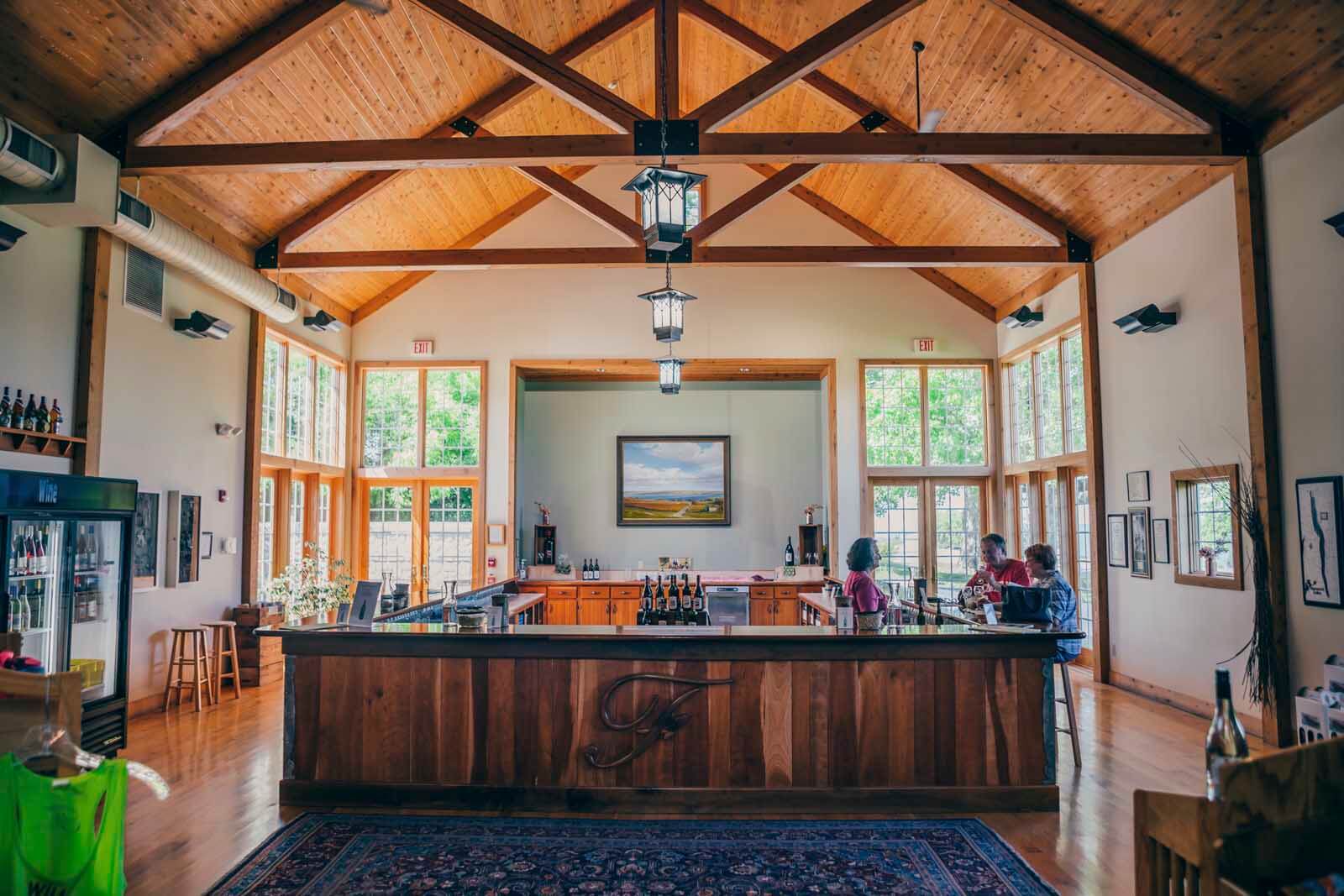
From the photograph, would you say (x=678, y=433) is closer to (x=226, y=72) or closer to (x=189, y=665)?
(x=189, y=665)

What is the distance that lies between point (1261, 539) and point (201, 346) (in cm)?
804

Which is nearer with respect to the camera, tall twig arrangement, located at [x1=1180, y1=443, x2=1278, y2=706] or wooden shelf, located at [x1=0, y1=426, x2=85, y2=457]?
wooden shelf, located at [x1=0, y1=426, x2=85, y2=457]

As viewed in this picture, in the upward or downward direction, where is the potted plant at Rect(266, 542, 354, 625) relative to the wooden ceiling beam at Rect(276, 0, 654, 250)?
downward

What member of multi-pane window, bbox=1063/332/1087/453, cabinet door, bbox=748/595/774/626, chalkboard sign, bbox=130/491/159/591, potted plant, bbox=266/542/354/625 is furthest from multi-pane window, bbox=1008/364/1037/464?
chalkboard sign, bbox=130/491/159/591

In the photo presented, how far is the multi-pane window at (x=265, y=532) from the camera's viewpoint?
8.30 metres

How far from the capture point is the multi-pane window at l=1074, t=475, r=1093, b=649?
829 cm

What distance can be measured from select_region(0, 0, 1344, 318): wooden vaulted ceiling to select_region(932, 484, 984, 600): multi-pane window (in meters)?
2.29

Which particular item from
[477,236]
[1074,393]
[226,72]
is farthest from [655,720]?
[477,236]

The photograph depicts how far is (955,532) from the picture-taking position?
404 inches

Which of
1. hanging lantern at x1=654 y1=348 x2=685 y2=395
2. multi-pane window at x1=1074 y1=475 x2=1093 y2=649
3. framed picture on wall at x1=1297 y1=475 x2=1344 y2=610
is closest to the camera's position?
framed picture on wall at x1=1297 y1=475 x2=1344 y2=610

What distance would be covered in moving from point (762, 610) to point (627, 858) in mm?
6626

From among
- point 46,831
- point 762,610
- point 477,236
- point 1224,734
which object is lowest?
point 762,610

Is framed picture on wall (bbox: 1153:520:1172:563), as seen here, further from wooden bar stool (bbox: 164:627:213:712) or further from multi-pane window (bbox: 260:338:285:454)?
multi-pane window (bbox: 260:338:285:454)

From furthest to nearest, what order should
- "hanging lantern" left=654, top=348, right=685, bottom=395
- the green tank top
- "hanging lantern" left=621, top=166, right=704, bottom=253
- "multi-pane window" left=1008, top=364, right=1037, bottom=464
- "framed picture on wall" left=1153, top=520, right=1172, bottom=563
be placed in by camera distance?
"multi-pane window" left=1008, top=364, right=1037, bottom=464, "hanging lantern" left=654, top=348, right=685, bottom=395, "framed picture on wall" left=1153, top=520, right=1172, bottom=563, "hanging lantern" left=621, top=166, right=704, bottom=253, the green tank top
